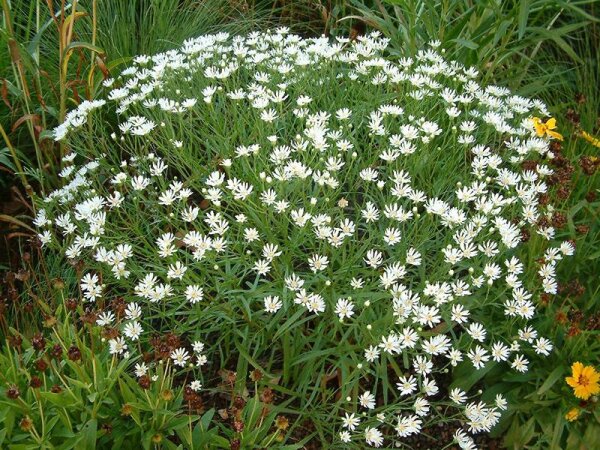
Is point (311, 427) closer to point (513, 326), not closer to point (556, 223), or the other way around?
point (513, 326)

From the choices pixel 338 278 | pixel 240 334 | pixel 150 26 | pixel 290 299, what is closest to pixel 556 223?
pixel 338 278

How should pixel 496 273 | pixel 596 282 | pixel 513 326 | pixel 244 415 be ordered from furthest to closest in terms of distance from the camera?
pixel 596 282 → pixel 513 326 → pixel 496 273 → pixel 244 415

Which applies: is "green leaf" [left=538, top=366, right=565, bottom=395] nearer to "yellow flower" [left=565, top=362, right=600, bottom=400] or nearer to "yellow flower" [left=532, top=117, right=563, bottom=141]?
"yellow flower" [left=565, top=362, right=600, bottom=400]

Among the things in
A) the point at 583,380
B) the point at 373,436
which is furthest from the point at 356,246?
the point at 583,380

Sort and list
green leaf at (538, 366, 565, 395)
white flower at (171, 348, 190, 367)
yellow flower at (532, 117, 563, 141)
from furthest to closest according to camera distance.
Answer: yellow flower at (532, 117, 563, 141) < green leaf at (538, 366, 565, 395) < white flower at (171, 348, 190, 367)

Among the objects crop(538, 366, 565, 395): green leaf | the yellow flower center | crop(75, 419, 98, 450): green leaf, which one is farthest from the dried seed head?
the yellow flower center

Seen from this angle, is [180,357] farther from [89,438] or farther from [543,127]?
[543,127]
